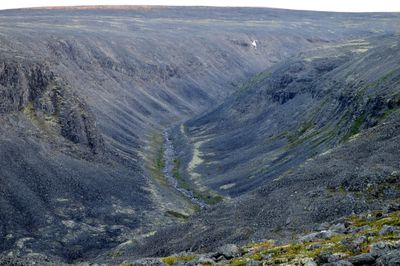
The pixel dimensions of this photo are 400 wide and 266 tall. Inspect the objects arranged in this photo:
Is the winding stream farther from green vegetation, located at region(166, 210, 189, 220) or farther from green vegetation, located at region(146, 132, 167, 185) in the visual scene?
green vegetation, located at region(166, 210, 189, 220)

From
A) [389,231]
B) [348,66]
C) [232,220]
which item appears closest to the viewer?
[389,231]

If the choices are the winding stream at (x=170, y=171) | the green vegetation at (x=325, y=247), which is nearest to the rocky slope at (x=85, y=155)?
the winding stream at (x=170, y=171)

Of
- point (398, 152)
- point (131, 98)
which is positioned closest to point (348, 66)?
point (131, 98)

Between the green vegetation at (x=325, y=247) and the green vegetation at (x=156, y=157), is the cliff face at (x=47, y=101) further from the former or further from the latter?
the green vegetation at (x=325, y=247)

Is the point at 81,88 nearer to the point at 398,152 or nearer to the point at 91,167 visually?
the point at 91,167

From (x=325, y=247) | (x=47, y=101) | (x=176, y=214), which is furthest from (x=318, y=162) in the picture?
(x=47, y=101)

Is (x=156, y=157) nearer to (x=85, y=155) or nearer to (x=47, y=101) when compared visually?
(x=85, y=155)

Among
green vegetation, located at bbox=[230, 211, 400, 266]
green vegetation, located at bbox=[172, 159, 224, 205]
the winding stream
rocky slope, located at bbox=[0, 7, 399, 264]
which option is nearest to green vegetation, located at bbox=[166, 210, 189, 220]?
rocky slope, located at bbox=[0, 7, 399, 264]

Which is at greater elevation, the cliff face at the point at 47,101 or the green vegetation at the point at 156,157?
the cliff face at the point at 47,101
